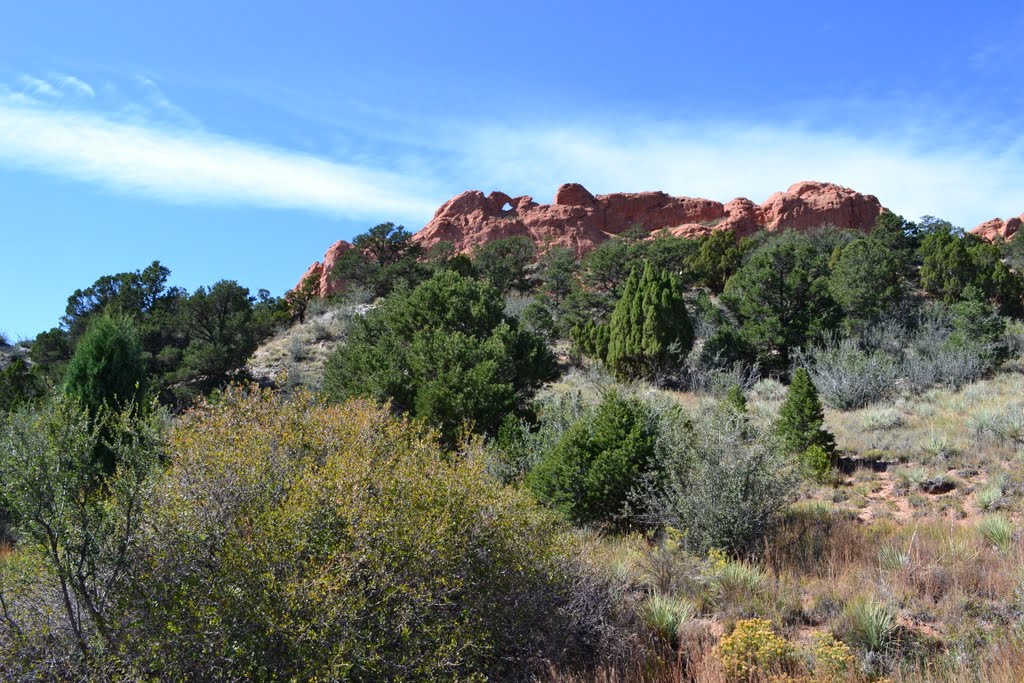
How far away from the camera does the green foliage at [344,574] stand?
12.5 feet

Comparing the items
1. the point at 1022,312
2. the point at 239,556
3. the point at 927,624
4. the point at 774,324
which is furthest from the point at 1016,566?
the point at 1022,312

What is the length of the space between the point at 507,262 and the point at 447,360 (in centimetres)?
2443

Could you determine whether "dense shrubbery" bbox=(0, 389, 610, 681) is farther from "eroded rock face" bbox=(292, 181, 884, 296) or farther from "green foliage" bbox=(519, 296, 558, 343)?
"eroded rock face" bbox=(292, 181, 884, 296)

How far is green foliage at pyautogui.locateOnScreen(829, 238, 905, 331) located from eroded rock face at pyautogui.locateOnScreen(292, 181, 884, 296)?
35337mm

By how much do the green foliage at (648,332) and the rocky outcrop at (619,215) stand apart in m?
39.6

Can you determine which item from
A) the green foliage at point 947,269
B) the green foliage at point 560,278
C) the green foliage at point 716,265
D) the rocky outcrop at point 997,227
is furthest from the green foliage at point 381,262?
the rocky outcrop at point 997,227

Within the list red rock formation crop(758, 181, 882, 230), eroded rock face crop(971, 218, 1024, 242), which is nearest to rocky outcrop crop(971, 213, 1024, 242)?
eroded rock face crop(971, 218, 1024, 242)

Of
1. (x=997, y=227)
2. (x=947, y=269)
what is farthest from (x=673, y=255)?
(x=997, y=227)

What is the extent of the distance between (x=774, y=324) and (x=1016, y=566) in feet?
55.4

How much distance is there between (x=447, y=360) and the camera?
13.3 metres

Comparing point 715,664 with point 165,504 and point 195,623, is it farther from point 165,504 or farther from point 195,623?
point 165,504

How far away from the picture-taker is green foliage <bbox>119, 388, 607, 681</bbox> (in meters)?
3.80

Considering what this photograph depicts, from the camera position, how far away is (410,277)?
33.4 metres

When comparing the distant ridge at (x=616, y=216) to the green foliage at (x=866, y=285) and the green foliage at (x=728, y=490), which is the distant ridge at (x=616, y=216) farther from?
the green foliage at (x=728, y=490)
